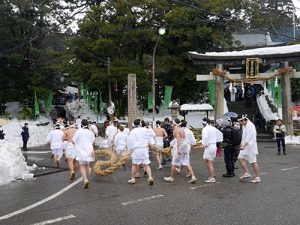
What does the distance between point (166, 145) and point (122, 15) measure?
59.4ft

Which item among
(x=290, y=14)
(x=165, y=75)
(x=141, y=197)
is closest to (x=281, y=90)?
(x=165, y=75)

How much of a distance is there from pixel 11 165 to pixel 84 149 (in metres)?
3.28

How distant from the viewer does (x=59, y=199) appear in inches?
378

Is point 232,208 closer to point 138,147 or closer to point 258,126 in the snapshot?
point 138,147

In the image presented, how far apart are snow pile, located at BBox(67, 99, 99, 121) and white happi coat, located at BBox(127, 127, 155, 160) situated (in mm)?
26451

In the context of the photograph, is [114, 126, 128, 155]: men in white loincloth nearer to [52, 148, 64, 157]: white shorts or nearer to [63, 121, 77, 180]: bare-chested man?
[52, 148, 64, 157]: white shorts

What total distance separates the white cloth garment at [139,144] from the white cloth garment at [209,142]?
1.56m

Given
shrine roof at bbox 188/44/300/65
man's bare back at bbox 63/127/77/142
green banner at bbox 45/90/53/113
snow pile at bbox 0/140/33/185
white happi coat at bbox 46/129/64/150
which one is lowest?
snow pile at bbox 0/140/33/185

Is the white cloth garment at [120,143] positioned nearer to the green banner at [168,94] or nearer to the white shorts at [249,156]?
the white shorts at [249,156]

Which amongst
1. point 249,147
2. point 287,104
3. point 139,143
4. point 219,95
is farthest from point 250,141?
point 287,104

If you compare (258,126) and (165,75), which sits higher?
(165,75)

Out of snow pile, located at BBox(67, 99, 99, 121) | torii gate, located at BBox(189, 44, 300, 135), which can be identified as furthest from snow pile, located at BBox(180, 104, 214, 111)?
snow pile, located at BBox(67, 99, 99, 121)

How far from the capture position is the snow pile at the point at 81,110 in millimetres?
38709

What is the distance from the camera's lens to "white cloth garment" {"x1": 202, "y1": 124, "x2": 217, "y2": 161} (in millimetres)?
11578
